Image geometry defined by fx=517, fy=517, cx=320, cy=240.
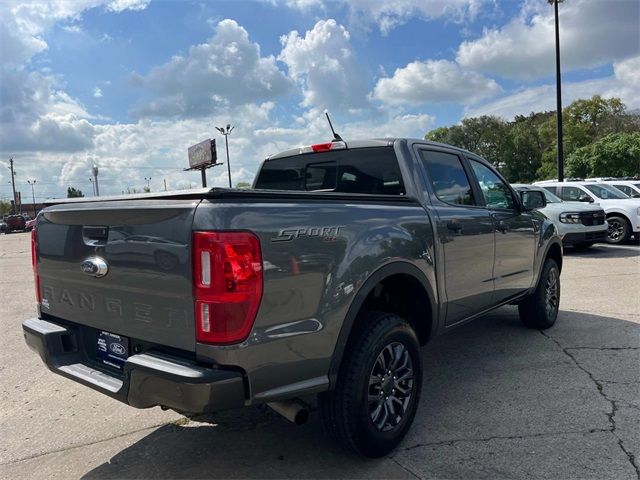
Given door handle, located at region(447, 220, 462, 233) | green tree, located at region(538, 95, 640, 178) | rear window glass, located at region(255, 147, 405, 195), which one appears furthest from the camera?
green tree, located at region(538, 95, 640, 178)

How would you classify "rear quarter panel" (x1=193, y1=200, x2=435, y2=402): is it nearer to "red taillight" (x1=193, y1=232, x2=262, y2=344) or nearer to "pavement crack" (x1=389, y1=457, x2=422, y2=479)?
"red taillight" (x1=193, y1=232, x2=262, y2=344)

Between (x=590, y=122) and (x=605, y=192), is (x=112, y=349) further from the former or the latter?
(x=590, y=122)

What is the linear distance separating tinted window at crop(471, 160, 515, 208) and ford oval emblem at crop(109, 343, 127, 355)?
10.5 feet

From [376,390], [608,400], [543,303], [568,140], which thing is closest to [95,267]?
[376,390]

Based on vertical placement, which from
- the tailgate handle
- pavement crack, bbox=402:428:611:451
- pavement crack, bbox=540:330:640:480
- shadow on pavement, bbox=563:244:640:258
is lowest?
shadow on pavement, bbox=563:244:640:258

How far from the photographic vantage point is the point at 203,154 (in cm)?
5256

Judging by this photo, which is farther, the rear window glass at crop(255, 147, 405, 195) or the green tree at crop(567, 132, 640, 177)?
the green tree at crop(567, 132, 640, 177)

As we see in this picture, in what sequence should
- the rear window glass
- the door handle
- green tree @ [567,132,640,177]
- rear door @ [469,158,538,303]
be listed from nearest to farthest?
the door handle → the rear window glass → rear door @ [469,158,538,303] → green tree @ [567,132,640,177]

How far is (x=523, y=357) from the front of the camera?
476 centimetres

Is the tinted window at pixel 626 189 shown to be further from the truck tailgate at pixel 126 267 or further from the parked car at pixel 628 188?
the truck tailgate at pixel 126 267

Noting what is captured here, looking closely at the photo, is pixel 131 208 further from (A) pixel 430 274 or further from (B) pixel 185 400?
(A) pixel 430 274

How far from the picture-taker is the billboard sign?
165ft

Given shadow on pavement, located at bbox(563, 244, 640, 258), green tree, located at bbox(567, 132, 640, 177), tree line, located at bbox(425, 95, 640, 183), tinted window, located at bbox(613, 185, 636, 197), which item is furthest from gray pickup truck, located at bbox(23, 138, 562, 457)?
green tree, located at bbox(567, 132, 640, 177)

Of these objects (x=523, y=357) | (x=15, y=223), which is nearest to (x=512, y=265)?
(x=523, y=357)
